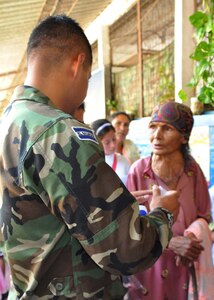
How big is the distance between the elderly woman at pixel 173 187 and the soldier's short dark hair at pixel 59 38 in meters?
0.90

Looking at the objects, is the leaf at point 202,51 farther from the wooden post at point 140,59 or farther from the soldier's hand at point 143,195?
the wooden post at point 140,59

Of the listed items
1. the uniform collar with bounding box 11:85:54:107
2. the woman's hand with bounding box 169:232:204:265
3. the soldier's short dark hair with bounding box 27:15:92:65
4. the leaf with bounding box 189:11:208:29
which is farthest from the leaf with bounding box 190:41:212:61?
the uniform collar with bounding box 11:85:54:107

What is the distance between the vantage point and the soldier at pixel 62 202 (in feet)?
2.92

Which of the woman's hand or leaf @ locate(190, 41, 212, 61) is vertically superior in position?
leaf @ locate(190, 41, 212, 61)

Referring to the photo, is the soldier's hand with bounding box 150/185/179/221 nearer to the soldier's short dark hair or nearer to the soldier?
the soldier

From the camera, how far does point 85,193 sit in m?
0.88

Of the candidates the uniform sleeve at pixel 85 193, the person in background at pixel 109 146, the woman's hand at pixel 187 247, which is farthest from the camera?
the person in background at pixel 109 146

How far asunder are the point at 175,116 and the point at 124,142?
1.96 metres

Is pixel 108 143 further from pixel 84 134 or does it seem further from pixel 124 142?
pixel 84 134

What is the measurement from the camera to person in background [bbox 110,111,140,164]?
3832 millimetres

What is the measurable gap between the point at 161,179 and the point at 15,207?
115 centimetres

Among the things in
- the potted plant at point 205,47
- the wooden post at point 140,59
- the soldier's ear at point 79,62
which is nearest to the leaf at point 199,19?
the potted plant at point 205,47

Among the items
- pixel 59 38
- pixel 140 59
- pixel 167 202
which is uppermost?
pixel 140 59

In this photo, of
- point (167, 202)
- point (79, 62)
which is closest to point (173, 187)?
point (167, 202)
